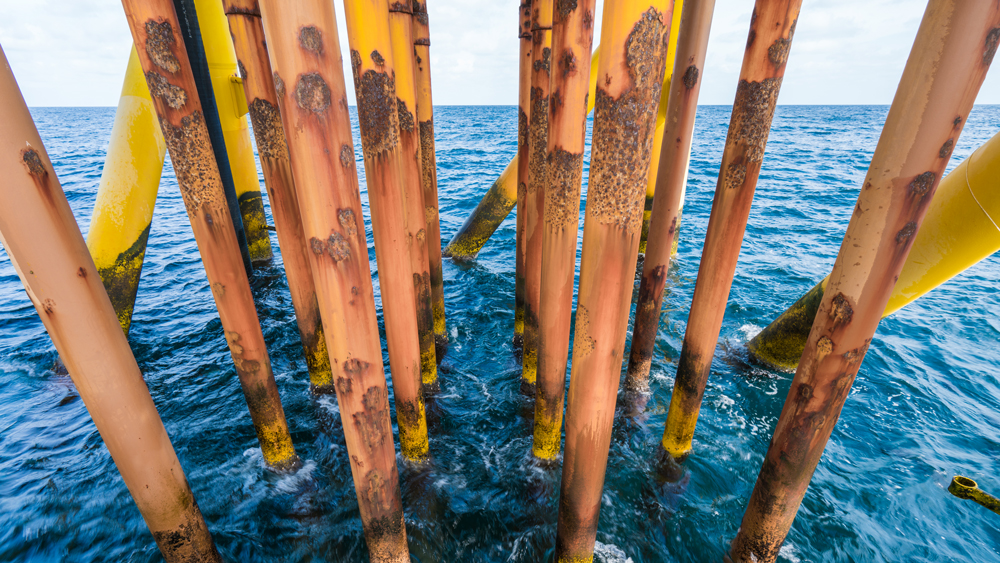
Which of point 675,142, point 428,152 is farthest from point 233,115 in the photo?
point 675,142

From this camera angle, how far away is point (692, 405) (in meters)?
3.72

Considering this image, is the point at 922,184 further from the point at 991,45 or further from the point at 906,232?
the point at 991,45

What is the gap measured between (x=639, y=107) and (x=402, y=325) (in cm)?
232


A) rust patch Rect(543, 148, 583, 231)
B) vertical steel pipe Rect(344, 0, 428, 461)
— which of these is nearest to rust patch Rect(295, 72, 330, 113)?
vertical steel pipe Rect(344, 0, 428, 461)

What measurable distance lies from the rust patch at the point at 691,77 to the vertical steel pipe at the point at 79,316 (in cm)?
419

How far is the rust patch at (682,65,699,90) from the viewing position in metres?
3.52

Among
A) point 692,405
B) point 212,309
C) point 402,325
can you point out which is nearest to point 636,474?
point 692,405

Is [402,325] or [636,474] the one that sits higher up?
[402,325]

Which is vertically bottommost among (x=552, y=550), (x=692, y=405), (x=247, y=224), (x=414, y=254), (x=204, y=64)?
(x=552, y=550)

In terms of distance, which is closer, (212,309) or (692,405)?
(692,405)

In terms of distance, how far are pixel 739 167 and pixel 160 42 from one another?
3.76 m

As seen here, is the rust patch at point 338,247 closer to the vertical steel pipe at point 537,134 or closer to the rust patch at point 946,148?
the vertical steel pipe at point 537,134

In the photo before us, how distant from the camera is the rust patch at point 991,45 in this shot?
1.79 meters

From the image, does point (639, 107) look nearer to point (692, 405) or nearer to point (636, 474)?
point (692, 405)
